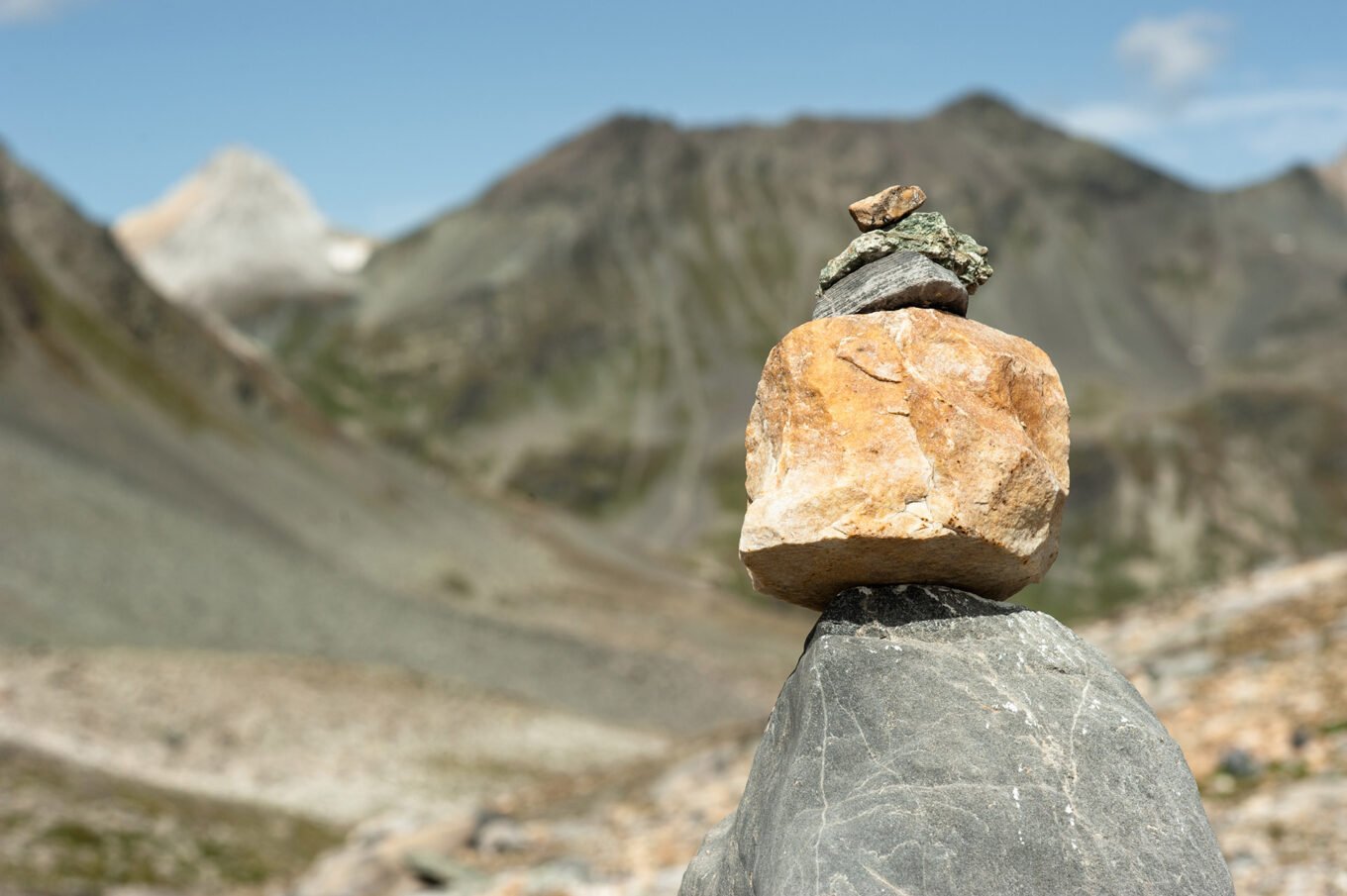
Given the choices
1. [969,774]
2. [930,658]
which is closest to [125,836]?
[930,658]

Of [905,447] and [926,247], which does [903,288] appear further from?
[905,447]

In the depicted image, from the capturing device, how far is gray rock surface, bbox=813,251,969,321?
27.9 ft

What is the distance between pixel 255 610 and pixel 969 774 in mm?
44761

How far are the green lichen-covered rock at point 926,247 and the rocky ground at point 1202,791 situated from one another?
21.9 ft

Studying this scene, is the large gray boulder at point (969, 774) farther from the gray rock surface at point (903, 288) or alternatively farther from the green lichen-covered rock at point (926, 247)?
the green lichen-covered rock at point (926, 247)

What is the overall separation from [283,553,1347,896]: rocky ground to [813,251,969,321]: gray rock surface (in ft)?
22.1

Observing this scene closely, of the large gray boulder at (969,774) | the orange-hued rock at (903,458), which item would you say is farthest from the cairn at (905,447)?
Answer: the large gray boulder at (969,774)

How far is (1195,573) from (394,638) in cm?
12158

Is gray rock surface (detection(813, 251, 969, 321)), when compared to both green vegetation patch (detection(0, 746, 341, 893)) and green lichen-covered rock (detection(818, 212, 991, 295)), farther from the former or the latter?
green vegetation patch (detection(0, 746, 341, 893))

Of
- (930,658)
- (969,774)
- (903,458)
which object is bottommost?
(969,774)

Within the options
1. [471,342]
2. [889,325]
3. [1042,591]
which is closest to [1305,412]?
[1042,591]

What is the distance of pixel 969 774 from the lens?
24.2 ft

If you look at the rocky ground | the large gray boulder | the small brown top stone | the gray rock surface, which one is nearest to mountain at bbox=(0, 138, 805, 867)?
the rocky ground

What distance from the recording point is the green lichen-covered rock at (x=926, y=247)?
8.83 meters
